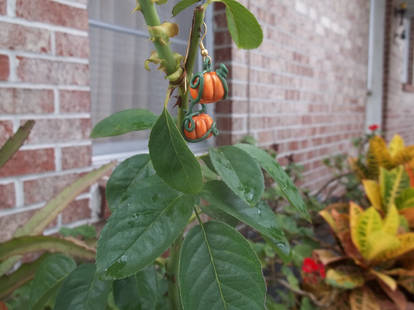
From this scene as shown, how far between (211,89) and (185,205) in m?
0.13

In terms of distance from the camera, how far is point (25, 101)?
1.15m

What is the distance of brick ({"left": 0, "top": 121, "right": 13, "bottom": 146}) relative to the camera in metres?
1.09

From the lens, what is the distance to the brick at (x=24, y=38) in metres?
1.08

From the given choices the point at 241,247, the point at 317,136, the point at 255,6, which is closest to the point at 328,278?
the point at 241,247

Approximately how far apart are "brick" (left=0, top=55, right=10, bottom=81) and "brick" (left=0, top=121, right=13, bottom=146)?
0.44ft

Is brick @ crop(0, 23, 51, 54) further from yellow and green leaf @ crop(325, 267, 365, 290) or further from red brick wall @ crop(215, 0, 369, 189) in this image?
yellow and green leaf @ crop(325, 267, 365, 290)

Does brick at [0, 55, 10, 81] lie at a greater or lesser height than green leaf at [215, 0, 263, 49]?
greater

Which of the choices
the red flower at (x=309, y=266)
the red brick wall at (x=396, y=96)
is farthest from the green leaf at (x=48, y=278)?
the red brick wall at (x=396, y=96)

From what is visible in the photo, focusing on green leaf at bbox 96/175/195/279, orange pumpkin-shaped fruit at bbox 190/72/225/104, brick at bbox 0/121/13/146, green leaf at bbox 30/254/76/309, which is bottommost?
green leaf at bbox 30/254/76/309

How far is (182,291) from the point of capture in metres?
0.35

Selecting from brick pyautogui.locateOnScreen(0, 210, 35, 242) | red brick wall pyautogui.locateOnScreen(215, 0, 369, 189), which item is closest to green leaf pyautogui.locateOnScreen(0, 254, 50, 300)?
brick pyautogui.locateOnScreen(0, 210, 35, 242)

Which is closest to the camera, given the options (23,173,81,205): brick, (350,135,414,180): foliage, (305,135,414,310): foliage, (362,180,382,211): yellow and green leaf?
(23,173,81,205): brick

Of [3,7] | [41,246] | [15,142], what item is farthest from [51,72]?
[41,246]

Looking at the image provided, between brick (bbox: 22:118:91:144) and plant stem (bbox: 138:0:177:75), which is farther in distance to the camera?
brick (bbox: 22:118:91:144)
